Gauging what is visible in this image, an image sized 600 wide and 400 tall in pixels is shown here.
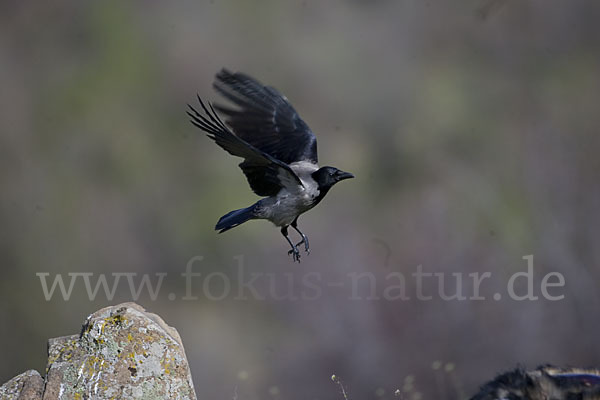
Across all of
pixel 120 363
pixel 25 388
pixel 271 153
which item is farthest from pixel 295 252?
pixel 25 388

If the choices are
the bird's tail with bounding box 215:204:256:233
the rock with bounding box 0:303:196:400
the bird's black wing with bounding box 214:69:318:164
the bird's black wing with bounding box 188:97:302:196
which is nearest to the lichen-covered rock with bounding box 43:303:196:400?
the rock with bounding box 0:303:196:400

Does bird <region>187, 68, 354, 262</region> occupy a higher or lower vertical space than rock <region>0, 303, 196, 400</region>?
higher

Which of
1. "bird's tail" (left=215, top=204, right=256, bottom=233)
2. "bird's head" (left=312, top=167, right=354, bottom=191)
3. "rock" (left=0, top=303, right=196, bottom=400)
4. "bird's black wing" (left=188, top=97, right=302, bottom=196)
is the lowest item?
"rock" (left=0, top=303, right=196, bottom=400)

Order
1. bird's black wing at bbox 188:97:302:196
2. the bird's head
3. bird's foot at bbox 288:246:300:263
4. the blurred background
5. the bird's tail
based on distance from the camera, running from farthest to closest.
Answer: the blurred background, bird's foot at bbox 288:246:300:263, the bird's head, the bird's tail, bird's black wing at bbox 188:97:302:196

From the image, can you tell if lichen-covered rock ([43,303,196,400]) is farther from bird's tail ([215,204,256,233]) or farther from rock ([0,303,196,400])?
bird's tail ([215,204,256,233])

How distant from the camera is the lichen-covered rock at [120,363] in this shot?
15.2 ft

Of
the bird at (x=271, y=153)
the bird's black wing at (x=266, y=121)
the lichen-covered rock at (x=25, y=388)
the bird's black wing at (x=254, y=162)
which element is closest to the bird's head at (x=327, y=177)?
the bird at (x=271, y=153)

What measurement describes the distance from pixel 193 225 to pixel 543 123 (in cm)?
706

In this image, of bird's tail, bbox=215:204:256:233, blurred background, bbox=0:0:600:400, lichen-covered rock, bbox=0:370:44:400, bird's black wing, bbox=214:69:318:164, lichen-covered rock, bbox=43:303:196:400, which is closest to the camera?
lichen-covered rock, bbox=43:303:196:400

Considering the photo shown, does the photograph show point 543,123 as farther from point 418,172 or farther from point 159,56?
point 159,56

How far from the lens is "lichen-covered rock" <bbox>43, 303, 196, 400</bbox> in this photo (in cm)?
462

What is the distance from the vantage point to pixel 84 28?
57.4ft

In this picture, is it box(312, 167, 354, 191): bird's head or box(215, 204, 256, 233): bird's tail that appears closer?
box(215, 204, 256, 233): bird's tail

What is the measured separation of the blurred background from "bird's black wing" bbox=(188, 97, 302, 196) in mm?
8277
